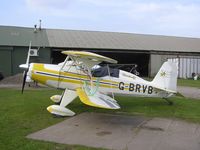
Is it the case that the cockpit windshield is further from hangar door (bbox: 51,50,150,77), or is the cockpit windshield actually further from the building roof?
hangar door (bbox: 51,50,150,77)

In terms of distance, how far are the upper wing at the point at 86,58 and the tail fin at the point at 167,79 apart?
2893mm

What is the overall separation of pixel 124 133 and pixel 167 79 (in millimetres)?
4972

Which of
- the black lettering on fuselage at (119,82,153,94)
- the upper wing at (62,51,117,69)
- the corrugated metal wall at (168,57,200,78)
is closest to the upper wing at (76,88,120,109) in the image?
the upper wing at (62,51,117,69)

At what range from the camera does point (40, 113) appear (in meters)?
10.5

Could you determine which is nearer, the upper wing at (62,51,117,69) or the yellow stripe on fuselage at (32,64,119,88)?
the upper wing at (62,51,117,69)

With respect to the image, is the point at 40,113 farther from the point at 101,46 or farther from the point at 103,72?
the point at 101,46

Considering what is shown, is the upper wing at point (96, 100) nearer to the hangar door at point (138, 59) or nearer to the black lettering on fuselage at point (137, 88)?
the black lettering on fuselage at point (137, 88)

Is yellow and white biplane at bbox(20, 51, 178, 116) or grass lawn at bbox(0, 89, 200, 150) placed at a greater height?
yellow and white biplane at bbox(20, 51, 178, 116)

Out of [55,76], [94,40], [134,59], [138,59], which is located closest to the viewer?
[55,76]

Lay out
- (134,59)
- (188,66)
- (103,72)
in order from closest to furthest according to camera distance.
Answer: (103,72), (188,66), (134,59)

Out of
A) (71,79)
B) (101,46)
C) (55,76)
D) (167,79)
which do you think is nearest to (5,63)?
(101,46)

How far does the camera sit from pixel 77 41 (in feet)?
110

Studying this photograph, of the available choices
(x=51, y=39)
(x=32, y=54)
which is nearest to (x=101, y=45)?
(x=51, y=39)

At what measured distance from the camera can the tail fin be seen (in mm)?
12375
